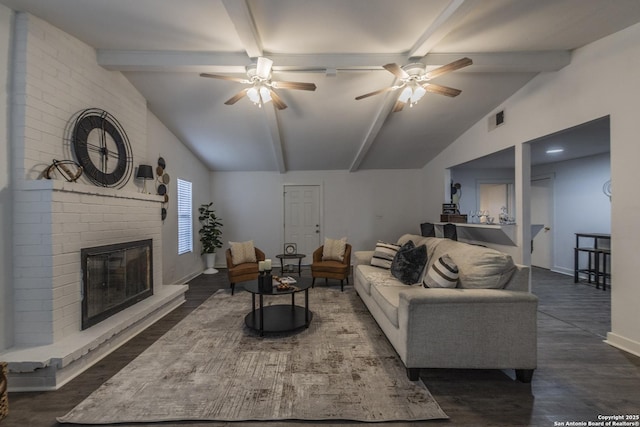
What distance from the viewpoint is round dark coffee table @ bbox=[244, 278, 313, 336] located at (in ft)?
9.43

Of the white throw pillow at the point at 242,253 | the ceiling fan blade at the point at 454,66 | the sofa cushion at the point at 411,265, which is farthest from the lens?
the white throw pillow at the point at 242,253

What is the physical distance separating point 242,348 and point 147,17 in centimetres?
310

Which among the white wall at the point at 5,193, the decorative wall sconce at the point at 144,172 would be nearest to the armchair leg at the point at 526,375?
the white wall at the point at 5,193

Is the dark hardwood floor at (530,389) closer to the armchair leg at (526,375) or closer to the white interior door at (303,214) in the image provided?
the armchair leg at (526,375)

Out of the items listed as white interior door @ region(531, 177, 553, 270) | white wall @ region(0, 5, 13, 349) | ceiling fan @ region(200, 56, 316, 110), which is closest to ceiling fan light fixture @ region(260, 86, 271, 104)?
ceiling fan @ region(200, 56, 316, 110)

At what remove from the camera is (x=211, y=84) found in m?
3.59

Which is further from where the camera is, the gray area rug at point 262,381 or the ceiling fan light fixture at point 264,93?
the ceiling fan light fixture at point 264,93

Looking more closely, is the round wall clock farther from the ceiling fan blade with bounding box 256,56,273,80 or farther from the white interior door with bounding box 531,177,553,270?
the white interior door with bounding box 531,177,553,270

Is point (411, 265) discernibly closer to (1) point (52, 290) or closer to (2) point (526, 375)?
(2) point (526, 375)

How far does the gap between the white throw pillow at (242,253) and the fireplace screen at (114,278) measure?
130cm

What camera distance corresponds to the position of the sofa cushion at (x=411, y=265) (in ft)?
10.4

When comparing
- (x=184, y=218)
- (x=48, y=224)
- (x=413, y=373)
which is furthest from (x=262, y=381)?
(x=184, y=218)

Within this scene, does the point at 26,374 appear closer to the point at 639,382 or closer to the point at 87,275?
the point at 87,275

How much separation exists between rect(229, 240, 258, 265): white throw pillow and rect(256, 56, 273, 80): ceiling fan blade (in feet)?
9.26
